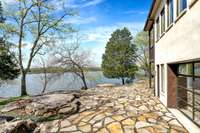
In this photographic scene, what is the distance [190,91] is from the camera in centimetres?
788

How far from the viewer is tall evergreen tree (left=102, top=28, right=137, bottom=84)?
35791 mm

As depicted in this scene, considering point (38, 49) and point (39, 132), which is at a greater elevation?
point (38, 49)

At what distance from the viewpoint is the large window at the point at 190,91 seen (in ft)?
Answer: 23.1

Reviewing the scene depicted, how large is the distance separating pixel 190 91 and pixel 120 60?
2845cm

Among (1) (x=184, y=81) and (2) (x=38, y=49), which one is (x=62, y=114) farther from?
(2) (x=38, y=49)

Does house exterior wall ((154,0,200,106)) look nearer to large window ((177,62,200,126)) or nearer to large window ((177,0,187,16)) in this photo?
large window ((177,0,187,16))

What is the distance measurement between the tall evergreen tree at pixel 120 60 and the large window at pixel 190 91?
25.8 meters

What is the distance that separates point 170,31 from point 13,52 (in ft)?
55.0

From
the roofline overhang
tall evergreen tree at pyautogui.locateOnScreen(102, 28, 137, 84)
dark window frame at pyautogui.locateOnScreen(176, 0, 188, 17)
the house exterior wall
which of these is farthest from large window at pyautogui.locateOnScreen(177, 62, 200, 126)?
tall evergreen tree at pyautogui.locateOnScreen(102, 28, 137, 84)

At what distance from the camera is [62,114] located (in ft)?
33.7

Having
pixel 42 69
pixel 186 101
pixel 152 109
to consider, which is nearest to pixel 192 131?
pixel 186 101

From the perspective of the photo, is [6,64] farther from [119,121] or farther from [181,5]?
[181,5]

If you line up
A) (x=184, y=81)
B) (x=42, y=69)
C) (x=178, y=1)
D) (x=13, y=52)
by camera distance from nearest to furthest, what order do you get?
(x=178, y=1), (x=184, y=81), (x=13, y=52), (x=42, y=69)

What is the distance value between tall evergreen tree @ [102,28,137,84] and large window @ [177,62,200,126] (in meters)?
25.8
